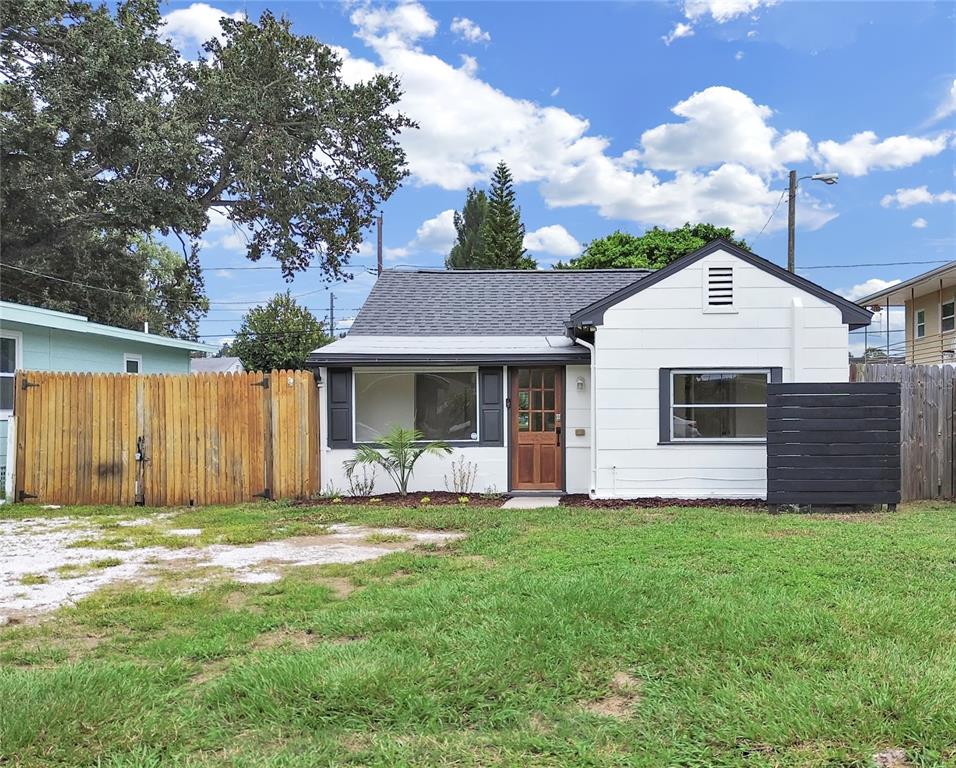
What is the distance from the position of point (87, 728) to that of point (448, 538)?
4.33m

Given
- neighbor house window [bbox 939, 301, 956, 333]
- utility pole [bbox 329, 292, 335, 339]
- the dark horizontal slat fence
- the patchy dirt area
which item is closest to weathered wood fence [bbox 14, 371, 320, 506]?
the patchy dirt area

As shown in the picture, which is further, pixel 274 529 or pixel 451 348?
pixel 451 348

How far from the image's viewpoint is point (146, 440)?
9.88m

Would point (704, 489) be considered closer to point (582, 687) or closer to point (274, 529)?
point (274, 529)

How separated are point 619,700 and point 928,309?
25.9 m

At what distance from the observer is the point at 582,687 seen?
3119mm

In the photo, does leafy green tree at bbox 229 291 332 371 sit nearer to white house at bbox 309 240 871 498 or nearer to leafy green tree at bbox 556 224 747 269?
leafy green tree at bbox 556 224 747 269

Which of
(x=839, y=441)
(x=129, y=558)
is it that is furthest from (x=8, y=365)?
(x=839, y=441)

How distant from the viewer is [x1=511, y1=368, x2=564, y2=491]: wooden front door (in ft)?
34.0

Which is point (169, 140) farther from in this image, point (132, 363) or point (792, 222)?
point (792, 222)

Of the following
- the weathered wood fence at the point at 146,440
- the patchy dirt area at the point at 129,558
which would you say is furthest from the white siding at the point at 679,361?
the weathered wood fence at the point at 146,440

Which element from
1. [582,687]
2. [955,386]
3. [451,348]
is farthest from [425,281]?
[582,687]

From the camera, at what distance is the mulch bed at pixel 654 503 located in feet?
29.7

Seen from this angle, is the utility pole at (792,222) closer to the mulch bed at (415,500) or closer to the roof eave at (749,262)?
the roof eave at (749,262)
